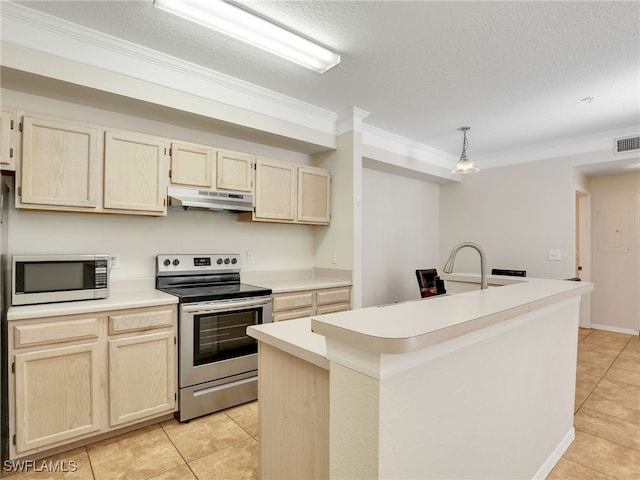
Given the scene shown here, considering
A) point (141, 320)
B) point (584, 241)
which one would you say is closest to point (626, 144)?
point (584, 241)

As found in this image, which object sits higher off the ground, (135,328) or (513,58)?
(513,58)

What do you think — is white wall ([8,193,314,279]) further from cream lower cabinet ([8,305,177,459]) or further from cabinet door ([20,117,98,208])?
cream lower cabinet ([8,305,177,459])

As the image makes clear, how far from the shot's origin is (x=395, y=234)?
491cm

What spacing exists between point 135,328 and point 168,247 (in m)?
0.88

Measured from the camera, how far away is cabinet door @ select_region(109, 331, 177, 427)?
218 cm

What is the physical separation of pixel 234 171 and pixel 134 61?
1.04 metres

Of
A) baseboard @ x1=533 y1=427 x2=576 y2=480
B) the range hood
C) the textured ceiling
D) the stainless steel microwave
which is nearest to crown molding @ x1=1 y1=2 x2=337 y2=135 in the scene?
the textured ceiling

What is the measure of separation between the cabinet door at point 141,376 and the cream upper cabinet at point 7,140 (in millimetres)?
1217

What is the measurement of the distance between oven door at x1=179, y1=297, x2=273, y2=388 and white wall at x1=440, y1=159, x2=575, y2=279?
3776 millimetres

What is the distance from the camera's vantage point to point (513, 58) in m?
2.51

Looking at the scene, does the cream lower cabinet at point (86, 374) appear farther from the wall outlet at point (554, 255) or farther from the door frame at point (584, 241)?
the door frame at point (584, 241)

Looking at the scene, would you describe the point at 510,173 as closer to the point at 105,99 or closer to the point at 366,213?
the point at 366,213

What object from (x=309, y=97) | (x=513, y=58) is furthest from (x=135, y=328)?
(x=513, y=58)

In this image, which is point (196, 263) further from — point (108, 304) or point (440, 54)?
point (440, 54)
